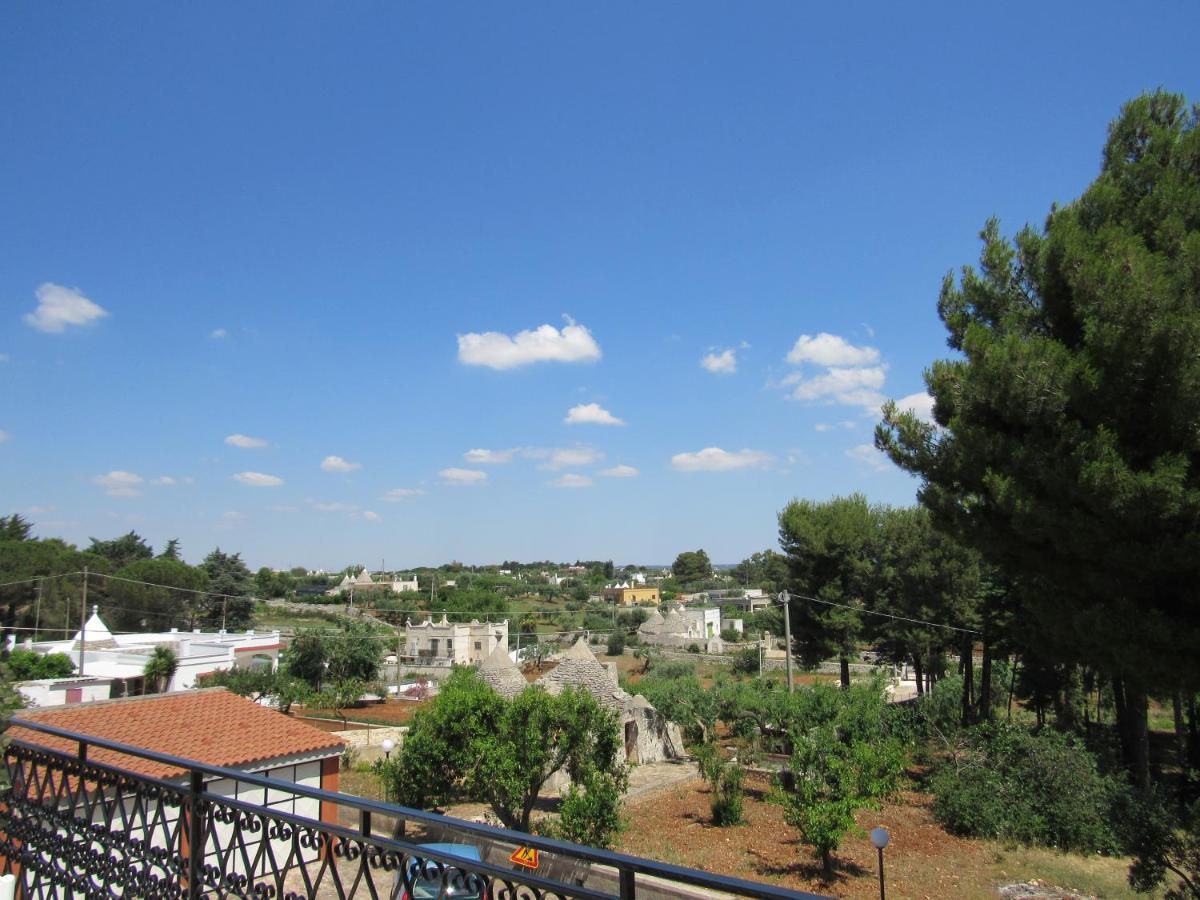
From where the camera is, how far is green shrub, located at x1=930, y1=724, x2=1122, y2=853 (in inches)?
582

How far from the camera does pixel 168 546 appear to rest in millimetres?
87062

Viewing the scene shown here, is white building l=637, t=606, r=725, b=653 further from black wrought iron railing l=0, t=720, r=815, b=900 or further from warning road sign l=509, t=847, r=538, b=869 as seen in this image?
black wrought iron railing l=0, t=720, r=815, b=900

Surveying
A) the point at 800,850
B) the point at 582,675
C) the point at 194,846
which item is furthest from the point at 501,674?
the point at 194,846

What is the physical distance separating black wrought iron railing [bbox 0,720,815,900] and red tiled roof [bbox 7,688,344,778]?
9.29 meters

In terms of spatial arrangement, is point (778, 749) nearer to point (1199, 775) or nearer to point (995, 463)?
point (1199, 775)

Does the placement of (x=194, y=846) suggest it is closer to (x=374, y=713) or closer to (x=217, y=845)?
(x=217, y=845)

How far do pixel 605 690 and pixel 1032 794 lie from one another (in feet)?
34.8

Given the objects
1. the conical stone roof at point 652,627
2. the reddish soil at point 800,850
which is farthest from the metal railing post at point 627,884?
the conical stone roof at point 652,627

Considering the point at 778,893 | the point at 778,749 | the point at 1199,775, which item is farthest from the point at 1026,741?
the point at 778,893

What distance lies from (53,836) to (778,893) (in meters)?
4.34

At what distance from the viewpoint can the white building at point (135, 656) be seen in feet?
95.3

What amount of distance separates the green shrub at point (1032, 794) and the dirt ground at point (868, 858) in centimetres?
49

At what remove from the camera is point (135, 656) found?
111 feet

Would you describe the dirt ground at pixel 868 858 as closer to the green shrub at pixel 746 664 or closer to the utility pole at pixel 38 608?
the green shrub at pixel 746 664
